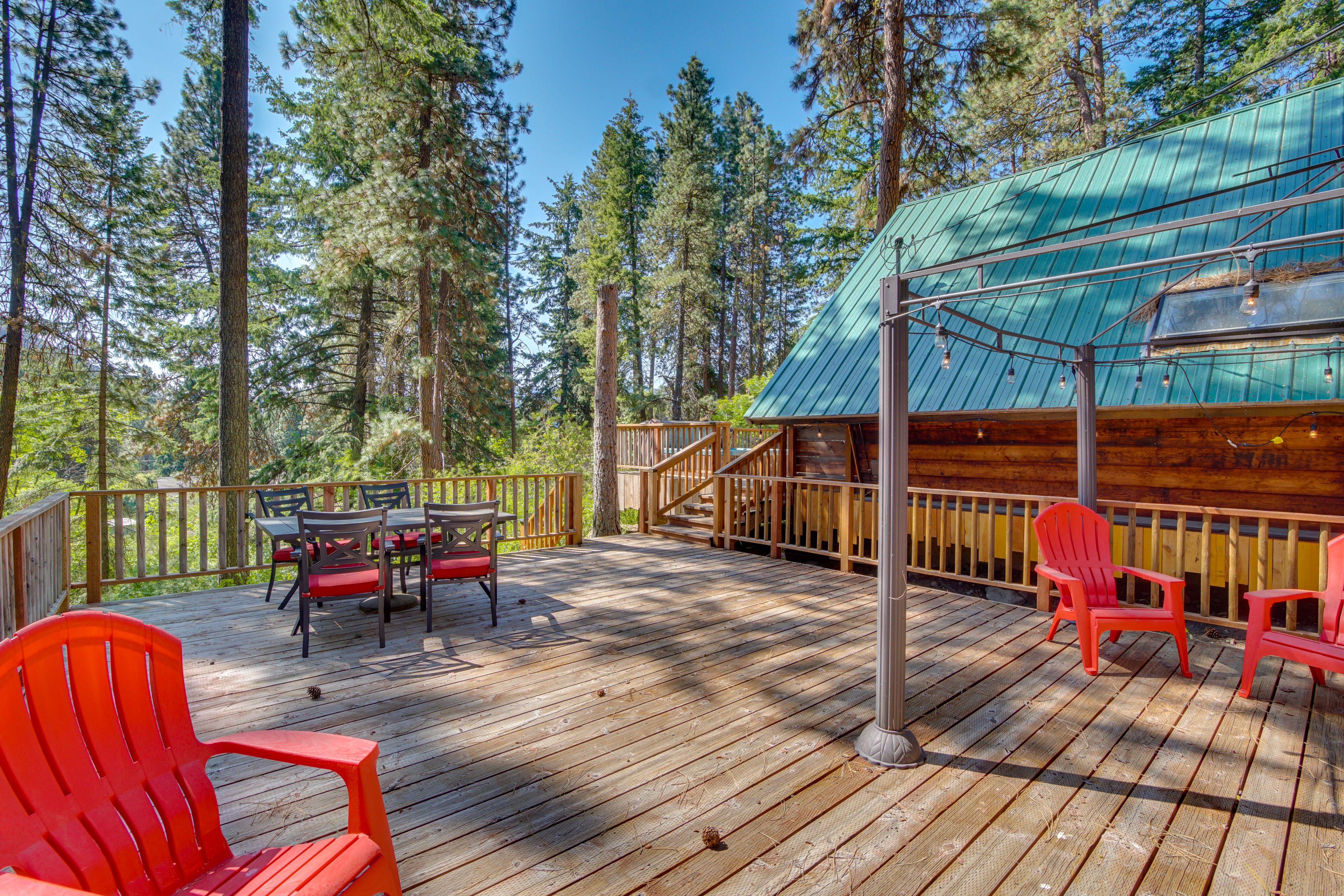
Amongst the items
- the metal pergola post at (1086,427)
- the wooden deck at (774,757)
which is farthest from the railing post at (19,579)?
the metal pergola post at (1086,427)

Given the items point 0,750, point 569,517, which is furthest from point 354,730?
point 569,517

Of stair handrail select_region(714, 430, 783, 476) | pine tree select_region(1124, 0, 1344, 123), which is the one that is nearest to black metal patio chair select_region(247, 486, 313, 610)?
stair handrail select_region(714, 430, 783, 476)

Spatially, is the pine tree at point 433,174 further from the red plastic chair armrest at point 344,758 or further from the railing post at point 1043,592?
the red plastic chair armrest at point 344,758

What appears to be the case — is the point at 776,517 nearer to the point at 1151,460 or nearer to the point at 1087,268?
the point at 1151,460

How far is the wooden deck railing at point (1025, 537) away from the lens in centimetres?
443

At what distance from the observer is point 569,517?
828 centimetres

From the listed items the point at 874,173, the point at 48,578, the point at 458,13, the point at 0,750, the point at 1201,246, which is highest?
the point at 458,13

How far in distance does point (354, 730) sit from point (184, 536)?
3832mm

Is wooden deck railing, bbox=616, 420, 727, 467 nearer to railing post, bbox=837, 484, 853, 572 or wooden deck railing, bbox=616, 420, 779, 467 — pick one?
Answer: wooden deck railing, bbox=616, 420, 779, 467

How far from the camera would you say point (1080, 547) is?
14.4 ft

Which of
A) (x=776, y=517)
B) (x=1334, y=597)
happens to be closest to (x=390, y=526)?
(x=776, y=517)

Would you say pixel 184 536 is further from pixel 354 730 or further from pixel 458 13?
pixel 458 13

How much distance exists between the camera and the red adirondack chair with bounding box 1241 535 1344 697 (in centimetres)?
327

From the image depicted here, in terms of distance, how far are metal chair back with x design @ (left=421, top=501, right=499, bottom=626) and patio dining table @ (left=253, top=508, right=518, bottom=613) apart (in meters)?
0.06
